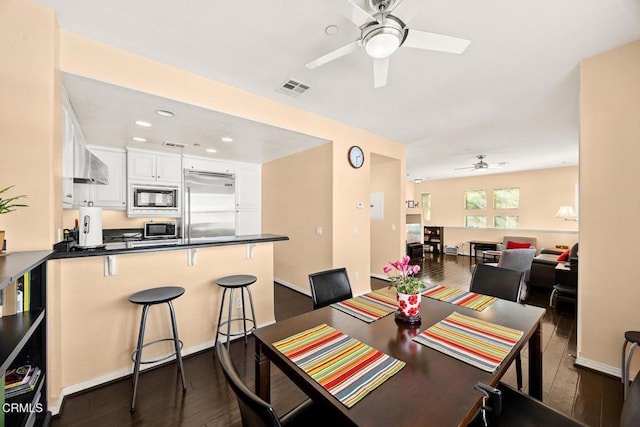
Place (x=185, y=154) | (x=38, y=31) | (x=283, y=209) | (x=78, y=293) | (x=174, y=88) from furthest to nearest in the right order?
1. (x=283, y=209)
2. (x=185, y=154)
3. (x=174, y=88)
4. (x=78, y=293)
5. (x=38, y=31)

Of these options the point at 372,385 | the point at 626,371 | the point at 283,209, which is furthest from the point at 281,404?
the point at 283,209

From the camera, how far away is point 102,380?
1995 millimetres

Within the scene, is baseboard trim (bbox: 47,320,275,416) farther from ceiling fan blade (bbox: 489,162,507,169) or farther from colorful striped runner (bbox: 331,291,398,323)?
ceiling fan blade (bbox: 489,162,507,169)

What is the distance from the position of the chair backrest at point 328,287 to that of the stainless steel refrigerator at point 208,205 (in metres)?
2.94

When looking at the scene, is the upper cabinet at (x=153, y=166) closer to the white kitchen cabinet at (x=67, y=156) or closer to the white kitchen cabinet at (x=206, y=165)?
the white kitchen cabinet at (x=206, y=165)

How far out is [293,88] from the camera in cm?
263

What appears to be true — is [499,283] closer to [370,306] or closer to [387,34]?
[370,306]

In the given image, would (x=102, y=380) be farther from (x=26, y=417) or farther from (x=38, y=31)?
(x=38, y=31)

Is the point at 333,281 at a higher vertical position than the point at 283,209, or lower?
lower

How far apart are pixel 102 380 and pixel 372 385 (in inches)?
89.6

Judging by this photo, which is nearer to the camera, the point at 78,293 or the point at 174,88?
the point at 78,293

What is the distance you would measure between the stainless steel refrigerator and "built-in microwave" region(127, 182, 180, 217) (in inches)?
6.6

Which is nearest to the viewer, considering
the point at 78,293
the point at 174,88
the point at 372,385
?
the point at 372,385

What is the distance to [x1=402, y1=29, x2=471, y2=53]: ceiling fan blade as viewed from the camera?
1.48m
